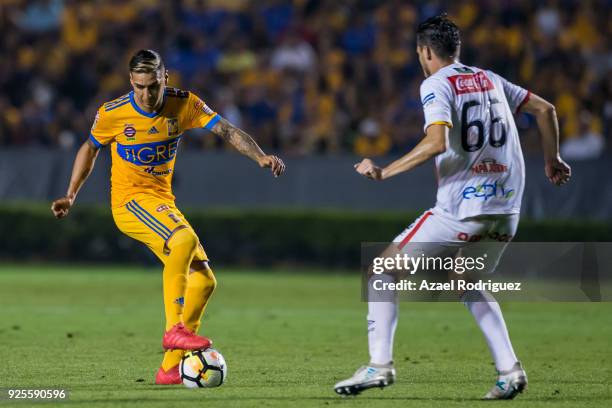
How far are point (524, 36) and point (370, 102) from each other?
3006mm

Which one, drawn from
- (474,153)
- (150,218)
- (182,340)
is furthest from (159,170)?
(474,153)

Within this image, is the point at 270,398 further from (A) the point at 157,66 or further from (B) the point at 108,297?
(B) the point at 108,297

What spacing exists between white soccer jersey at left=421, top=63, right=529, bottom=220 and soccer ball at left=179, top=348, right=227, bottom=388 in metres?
1.97

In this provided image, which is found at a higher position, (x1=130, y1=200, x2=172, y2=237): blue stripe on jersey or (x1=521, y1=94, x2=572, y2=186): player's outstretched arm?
(x1=521, y1=94, x2=572, y2=186): player's outstretched arm

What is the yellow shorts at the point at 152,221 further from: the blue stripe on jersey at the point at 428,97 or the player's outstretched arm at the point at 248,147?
the blue stripe on jersey at the point at 428,97

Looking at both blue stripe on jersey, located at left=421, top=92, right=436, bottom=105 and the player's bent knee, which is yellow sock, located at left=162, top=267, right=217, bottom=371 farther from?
blue stripe on jersey, located at left=421, top=92, right=436, bottom=105

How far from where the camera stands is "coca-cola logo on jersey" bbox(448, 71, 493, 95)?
7.57 metres

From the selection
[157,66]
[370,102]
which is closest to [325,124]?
[370,102]

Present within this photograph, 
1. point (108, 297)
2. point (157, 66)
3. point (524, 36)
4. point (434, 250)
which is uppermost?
point (524, 36)

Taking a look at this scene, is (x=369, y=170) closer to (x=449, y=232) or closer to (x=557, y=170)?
(x=449, y=232)

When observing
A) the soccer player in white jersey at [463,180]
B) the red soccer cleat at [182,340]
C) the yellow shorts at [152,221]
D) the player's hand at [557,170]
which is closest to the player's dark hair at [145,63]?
the yellow shorts at [152,221]

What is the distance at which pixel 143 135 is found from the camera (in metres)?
8.89

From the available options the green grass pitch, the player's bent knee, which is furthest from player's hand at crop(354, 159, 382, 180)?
the player's bent knee

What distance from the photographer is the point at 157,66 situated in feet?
28.2
